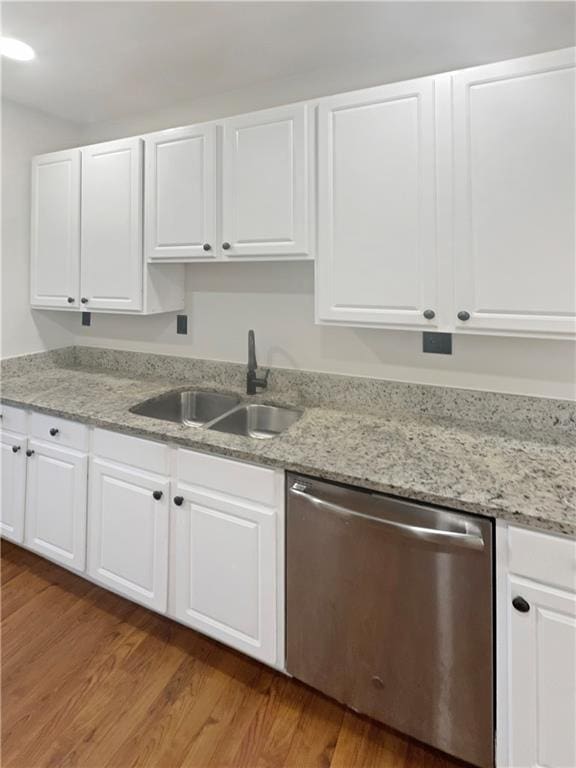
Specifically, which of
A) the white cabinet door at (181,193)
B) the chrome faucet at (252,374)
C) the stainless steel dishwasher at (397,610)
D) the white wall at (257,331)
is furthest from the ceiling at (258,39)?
the stainless steel dishwasher at (397,610)

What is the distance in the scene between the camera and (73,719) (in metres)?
1.42

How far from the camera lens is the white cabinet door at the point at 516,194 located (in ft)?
4.21

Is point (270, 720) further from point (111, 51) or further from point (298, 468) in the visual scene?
point (111, 51)

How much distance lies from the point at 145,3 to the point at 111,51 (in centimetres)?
41

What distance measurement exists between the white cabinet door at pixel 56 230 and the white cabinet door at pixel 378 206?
148cm

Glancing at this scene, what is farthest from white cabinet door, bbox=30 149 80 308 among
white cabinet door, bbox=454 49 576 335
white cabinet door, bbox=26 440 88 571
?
white cabinet door, bbox=454 49 576 335

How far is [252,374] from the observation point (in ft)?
6.84

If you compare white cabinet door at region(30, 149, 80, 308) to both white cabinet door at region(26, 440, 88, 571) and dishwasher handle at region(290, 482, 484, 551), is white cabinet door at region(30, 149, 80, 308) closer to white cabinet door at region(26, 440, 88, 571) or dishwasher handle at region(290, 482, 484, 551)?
white cabinet door at region(26, 440, 88, 571)

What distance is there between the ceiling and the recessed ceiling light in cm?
5

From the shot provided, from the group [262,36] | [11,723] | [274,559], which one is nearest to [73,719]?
[11,723]

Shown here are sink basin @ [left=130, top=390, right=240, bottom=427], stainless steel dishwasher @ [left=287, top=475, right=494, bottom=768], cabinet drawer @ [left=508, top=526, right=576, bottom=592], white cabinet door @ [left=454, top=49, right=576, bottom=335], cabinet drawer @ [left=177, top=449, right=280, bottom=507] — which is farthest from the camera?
sink basin @ [left=130, top=390, right=240, bottom=427]

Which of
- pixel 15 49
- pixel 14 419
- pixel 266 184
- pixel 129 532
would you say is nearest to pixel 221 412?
pixel 129 532

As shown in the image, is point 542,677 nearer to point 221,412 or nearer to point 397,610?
point 397,610

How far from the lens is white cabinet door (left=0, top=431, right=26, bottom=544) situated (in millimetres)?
2076
